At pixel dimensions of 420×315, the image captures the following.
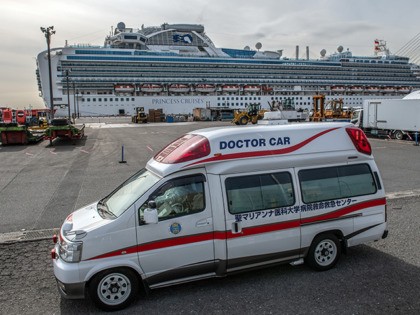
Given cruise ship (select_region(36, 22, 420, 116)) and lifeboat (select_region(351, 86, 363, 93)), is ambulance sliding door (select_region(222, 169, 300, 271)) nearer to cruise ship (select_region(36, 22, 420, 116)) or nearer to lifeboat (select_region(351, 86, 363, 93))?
cruise ship (select_region(36, 22, 420, 116))

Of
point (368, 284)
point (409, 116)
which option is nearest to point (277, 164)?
point (368, 284)

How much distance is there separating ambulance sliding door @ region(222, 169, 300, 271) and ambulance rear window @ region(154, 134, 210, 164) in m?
0.48

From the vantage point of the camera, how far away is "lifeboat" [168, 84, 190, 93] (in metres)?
78.6

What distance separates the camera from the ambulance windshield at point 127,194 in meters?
4.52

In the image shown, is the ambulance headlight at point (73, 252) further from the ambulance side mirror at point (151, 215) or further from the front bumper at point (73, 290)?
the ambulance side mirror at point (151, 215)

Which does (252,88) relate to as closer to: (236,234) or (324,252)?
(324,252)

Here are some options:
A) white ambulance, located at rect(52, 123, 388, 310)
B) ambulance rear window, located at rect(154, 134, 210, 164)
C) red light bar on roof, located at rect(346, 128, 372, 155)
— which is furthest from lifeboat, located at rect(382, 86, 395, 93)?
ambulance rear window, located at rect(154, 134, 210, 164)

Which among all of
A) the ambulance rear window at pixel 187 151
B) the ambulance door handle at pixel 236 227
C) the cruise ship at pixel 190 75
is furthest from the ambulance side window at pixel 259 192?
the cruise ship at pixel 190 75

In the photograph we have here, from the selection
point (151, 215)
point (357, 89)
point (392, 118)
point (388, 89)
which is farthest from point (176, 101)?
point (151, 215)

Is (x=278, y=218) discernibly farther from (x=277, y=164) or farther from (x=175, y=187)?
(x=175, y=187)

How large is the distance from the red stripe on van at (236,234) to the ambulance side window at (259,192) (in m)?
0.27

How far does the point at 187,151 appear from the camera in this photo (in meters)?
4.63

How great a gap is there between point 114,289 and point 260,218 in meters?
2.04

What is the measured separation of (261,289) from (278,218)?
965 mm
